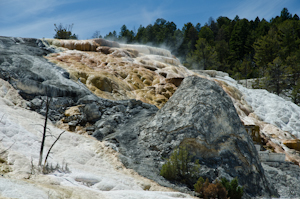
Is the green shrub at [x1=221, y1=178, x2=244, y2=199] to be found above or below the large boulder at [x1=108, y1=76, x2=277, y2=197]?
below

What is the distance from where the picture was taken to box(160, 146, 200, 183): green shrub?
9602 millimetres

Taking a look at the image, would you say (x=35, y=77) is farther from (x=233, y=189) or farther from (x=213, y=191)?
(x=233, y=189)

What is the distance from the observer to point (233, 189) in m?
8.99

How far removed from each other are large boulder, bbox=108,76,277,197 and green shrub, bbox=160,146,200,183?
317 millimetres

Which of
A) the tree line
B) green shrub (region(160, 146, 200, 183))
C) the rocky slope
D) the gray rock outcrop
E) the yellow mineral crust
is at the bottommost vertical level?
the gray rock outcrop

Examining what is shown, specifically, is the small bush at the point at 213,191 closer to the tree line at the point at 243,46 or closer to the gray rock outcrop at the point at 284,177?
the gray rock outcrop at the point at 284,177

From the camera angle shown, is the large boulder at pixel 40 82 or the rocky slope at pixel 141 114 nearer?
the rocky slope at pixel 141 114

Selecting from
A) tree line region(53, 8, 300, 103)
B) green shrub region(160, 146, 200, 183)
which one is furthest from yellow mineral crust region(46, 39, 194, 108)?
tree line region(53, 8, 300, 103)

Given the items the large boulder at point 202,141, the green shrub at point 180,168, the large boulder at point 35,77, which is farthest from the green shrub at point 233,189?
the large boulder at point 35,77

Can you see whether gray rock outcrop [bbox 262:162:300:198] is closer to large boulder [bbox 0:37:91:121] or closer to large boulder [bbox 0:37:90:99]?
large boulder [bbox 0:37:91:121]

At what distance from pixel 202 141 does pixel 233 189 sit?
7.32 ft

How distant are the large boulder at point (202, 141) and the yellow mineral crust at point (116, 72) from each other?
16.3 ft

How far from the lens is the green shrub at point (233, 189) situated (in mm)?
8922

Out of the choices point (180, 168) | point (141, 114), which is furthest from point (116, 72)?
point (180, 168)
